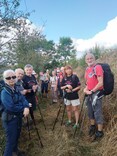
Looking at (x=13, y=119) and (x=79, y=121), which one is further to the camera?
(x=79, y=121)

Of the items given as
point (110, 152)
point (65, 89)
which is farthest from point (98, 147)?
point (65, 89)

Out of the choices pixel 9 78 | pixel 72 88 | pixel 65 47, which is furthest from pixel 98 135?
pixel 65 47

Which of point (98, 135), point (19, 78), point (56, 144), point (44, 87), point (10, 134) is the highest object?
point (19, 78)

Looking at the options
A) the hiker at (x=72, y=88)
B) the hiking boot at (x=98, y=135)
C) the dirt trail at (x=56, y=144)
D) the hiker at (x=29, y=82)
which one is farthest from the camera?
the hiker at (x=72, y=88)

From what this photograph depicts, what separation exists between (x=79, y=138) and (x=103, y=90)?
1411 mm

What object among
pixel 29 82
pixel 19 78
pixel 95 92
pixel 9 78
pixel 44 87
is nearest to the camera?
pixel 9 78

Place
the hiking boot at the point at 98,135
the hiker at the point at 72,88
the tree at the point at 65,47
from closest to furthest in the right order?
the hiking boot at the point at 98,135, the hiker at the point at 72,88, the tree at the point at 65,47

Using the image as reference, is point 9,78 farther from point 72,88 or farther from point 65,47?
point 65,47

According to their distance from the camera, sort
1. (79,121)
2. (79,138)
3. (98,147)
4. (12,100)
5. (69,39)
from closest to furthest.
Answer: (12,100) → (98,147) → (79,138) → (79,121) → (69,39)

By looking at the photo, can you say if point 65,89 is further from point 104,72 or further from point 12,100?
point 12,100

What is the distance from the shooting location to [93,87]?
646 cm

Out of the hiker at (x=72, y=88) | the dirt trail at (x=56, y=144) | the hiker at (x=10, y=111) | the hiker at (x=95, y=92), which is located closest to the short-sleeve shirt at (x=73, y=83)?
the hiker at (x=72, y=88)

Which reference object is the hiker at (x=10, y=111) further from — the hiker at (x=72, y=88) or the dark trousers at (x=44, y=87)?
the dark trousers at (x=44, y=87)

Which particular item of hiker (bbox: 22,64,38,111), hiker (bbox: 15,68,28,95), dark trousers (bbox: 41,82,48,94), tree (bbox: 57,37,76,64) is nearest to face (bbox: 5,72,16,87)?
hiker (bbox: 15,68,28,95)
